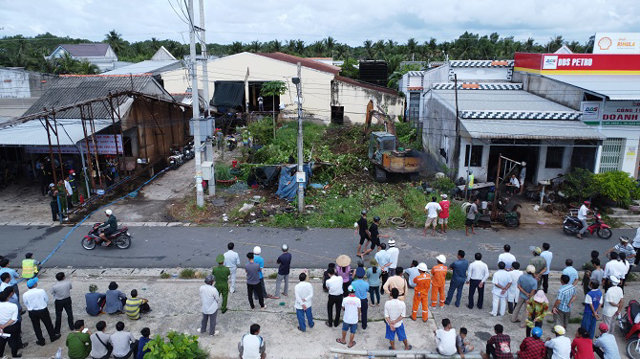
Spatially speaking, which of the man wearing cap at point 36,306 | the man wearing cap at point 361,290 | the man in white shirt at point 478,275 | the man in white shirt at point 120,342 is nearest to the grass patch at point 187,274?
the man wearing cap at point 36,306

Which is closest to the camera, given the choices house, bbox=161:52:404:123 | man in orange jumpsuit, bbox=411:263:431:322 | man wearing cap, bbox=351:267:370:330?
man wearing cap, bbox=351:267:370:330

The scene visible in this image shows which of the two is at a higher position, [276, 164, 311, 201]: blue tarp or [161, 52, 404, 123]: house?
[161, 52, 404, 123]: house

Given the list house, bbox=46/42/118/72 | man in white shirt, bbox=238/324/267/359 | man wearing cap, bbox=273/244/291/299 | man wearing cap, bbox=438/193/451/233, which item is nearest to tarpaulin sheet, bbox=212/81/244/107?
man wearing cap, bbox=438/193/451/233

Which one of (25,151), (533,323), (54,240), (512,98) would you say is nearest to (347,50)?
(512,98)

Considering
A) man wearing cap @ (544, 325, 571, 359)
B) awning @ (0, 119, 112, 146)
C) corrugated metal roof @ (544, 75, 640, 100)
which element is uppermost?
corrugated metal roof @ (544, 75, 640, 100)

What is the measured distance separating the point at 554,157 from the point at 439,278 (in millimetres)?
12240

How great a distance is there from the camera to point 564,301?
8914 millimetres

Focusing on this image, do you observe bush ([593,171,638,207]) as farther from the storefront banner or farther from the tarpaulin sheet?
the tarpaulin sheet

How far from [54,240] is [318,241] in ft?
28.5

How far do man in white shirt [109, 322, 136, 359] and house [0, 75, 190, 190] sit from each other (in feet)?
36.8

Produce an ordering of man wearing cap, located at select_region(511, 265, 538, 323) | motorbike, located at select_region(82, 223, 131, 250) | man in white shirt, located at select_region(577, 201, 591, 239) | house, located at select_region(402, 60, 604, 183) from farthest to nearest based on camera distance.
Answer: house, located at select_region(402, 60, 604, 183), man in white shirt, located at select_region(577, 201, 591, 239), motorbike, located at select_region(82, 223, 131, 250), man wearing cap, located at select_region(511, 265, 538, 323)

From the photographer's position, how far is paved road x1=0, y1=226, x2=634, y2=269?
1285 cm

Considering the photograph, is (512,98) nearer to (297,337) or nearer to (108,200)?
(297,337)

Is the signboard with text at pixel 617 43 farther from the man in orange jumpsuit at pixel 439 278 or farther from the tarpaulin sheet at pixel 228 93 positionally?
the tarpaulin sheet at pixel 228 93
